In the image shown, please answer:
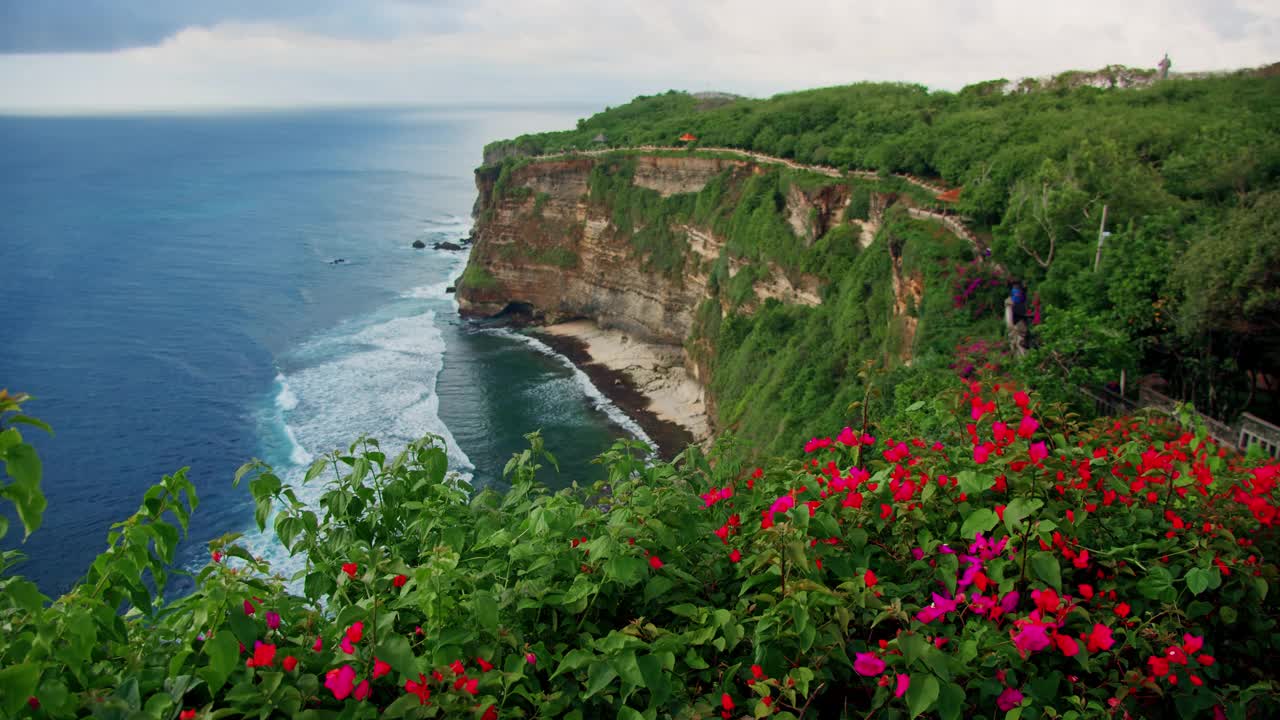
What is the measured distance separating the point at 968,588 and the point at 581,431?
127 ft

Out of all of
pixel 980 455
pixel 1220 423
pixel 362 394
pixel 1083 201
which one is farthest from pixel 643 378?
pixel 980 455

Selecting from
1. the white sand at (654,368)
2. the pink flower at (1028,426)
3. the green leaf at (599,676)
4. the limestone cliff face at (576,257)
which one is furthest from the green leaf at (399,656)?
the limestone cliff face at (576,257)

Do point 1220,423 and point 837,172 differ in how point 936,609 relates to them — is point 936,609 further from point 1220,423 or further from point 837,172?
point 837,172

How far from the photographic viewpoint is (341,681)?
4.00 m

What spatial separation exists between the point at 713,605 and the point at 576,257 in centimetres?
6001

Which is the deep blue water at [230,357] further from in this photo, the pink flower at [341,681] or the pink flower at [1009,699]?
the pink flower at [1009,699]

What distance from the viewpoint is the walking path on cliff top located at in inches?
1247

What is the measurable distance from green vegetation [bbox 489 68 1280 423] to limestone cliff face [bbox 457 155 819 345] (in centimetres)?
176

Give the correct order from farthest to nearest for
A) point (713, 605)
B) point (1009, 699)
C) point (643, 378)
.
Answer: point (643, 378) → point (713, 605) → point (1009, 699)

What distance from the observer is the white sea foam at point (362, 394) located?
41031mm

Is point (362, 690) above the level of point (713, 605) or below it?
above

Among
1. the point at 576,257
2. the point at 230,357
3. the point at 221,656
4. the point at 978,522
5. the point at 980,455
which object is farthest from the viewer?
the point at 576,257

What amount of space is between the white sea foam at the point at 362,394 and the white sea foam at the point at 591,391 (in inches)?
241

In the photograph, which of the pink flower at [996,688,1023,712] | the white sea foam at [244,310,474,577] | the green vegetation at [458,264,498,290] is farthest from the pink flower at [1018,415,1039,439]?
the green vegetation at [458,264,498,290]
